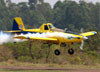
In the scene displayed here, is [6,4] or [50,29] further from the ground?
[6,4]

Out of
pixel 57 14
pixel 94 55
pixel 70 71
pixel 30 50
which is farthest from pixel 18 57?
pixel 57 14

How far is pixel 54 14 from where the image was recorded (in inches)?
3425

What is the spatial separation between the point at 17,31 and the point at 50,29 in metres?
6.61

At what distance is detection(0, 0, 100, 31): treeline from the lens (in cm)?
7850

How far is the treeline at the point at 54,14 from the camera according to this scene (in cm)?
7850

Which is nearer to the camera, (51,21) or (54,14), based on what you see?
(51,21)

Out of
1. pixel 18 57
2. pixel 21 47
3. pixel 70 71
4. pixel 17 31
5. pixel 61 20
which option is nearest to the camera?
pixel 70 71

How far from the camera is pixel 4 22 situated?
261 feet

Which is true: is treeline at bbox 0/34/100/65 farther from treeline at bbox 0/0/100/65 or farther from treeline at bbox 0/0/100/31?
treeline at bbox 0/0/100/31

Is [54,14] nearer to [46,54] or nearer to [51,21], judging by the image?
[51,21]

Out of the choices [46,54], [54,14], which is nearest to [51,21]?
[54,14]

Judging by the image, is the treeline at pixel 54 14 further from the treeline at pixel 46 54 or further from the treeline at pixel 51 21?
the treeline at pixel 46 54

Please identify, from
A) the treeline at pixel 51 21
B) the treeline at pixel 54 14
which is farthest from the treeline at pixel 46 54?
the treeline at pixel 54 14

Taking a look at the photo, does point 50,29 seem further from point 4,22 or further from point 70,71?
point 4,22
